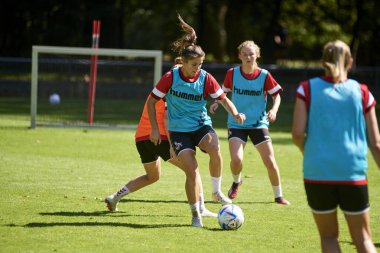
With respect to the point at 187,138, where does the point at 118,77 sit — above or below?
below

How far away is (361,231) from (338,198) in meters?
0.28

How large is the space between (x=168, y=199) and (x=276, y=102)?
187 cm

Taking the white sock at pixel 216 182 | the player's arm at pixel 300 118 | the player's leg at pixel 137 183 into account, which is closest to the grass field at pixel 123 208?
the player's leg at pixel 137 183

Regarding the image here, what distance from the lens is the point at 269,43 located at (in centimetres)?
3584

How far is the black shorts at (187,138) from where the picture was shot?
8297 millimetres

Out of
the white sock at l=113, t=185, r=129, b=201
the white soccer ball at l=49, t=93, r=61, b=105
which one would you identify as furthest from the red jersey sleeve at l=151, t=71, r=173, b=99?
the white soccer ball at l=49, t=93, r=61, b=105

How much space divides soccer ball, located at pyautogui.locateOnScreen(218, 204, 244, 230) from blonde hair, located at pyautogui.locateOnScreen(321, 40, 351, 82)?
2.97m

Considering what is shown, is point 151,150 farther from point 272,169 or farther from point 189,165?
point 272,169

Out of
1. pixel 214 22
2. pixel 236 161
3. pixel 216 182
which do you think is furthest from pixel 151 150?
pixel 214 22

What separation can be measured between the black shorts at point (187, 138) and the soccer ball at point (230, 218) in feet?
2.44

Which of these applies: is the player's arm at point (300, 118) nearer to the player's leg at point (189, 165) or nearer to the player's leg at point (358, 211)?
the player's leg at point (358, 211)

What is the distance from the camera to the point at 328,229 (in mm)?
5531

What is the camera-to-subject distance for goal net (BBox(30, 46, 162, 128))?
68.1ft

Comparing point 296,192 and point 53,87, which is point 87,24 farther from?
point 296,192
